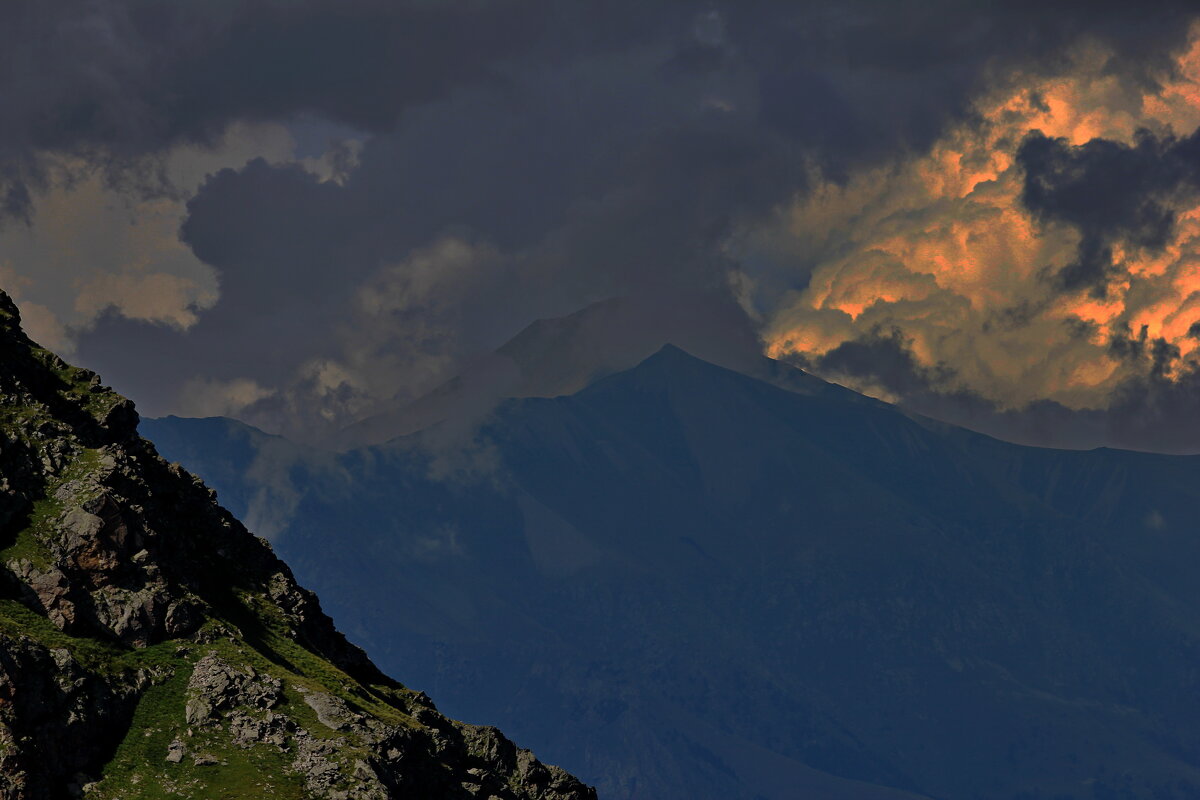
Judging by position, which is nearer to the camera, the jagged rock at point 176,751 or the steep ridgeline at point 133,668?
the steep ridgeline at point 133,668

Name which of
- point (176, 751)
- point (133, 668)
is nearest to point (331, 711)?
point (176, 751)

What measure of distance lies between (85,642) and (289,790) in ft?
84.5

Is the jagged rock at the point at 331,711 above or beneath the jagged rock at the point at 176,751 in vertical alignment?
above

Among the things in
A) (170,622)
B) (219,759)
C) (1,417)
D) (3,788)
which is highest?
(1,417)

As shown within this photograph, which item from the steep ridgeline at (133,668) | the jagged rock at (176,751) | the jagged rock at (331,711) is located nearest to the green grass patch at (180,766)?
the steep ridgeline at (133,668)

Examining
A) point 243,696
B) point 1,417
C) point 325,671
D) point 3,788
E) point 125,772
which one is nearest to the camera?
point 3,788

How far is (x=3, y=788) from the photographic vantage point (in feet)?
411

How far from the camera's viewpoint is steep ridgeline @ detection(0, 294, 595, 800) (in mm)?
138125

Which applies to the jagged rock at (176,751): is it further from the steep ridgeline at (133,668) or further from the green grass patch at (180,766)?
the green grass patch at (180,766)

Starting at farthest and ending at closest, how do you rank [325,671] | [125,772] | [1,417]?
[325,671] → [1,417] → [125,772]

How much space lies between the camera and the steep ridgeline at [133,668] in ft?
453

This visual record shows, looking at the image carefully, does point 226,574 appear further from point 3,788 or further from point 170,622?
point 3,788

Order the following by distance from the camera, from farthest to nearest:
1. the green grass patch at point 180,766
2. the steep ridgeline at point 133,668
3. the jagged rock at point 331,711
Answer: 1. the jagged rock at point 331,711
2. the green grass patch at point 180,766
3. the steep ridgeline at point 133,668

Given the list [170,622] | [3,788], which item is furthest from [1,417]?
[3,788]
